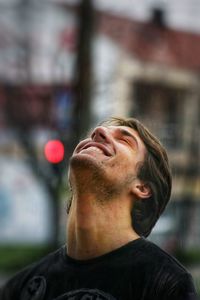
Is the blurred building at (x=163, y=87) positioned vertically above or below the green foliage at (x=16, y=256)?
above

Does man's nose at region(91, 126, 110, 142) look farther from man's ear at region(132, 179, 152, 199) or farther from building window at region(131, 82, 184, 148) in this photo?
building window at region(131, 82, 184, 148)

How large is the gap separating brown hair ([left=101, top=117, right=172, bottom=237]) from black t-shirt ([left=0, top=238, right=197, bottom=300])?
A: 0.07 meters

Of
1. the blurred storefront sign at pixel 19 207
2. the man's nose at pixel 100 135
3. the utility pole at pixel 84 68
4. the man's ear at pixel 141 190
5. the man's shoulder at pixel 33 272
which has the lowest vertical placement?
the blurred storefront sign at pixel 19 207

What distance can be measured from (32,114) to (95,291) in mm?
10154

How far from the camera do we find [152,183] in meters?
2.24

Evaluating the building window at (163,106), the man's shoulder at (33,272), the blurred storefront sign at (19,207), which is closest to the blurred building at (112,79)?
the building window at (163,106)

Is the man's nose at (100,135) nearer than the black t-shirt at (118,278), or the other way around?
the black t-shirt at (118,278)

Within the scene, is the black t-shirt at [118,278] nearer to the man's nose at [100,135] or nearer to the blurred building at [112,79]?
the man's nose at [100,135]

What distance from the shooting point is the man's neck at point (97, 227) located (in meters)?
2.19

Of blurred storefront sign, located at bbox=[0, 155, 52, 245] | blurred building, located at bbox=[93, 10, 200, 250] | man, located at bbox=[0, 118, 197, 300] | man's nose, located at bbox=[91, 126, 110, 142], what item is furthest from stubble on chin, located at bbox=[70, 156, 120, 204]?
blurred storefront sign, located at bbox=[0, 155, 52, 245]

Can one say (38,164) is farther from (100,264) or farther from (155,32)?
(100,264)

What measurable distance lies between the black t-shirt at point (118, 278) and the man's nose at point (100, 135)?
0.29 metres

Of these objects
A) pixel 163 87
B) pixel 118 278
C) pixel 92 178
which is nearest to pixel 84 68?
pixel 163 87

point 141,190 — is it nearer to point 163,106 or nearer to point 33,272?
point 33,272
